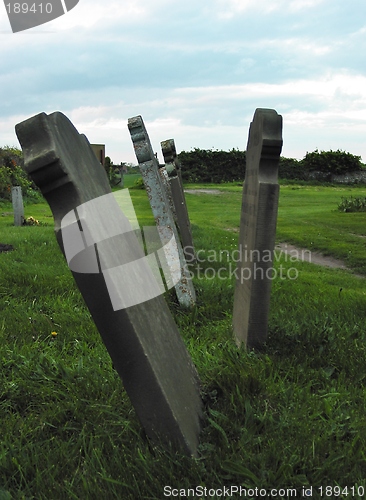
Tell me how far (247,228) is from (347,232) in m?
10.1

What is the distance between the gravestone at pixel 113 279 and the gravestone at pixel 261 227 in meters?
1.22

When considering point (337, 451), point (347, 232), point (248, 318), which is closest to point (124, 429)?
point (337, 451)

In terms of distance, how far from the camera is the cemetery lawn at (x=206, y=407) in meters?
2.14

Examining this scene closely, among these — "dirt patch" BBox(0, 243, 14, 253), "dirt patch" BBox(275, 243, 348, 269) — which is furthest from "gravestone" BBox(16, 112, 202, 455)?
"dirt patch" BBox(275, 243, 348, 269)

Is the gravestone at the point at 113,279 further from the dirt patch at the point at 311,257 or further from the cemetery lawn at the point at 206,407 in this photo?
the dirt patch at the point at 311,257

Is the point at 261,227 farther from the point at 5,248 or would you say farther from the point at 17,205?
the point at 17,205

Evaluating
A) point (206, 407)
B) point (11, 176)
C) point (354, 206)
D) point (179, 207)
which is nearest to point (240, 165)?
point (354, 206)

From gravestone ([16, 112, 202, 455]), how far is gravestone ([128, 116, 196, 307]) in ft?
8.77

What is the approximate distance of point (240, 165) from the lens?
34000 mm

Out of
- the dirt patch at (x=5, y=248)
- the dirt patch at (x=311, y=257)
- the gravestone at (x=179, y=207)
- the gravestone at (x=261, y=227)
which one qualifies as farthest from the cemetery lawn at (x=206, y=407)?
the dirt patch at (x=311, y=257)

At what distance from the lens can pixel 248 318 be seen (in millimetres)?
3609

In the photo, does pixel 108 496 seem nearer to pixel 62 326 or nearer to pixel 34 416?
pixel 34 416

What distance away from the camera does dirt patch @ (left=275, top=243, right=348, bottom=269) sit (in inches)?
383

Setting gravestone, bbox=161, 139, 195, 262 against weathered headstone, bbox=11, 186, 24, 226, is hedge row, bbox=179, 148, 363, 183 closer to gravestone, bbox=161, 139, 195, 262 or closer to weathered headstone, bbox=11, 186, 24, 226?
weathered headstone, bbox=11, 186, 24, 226
